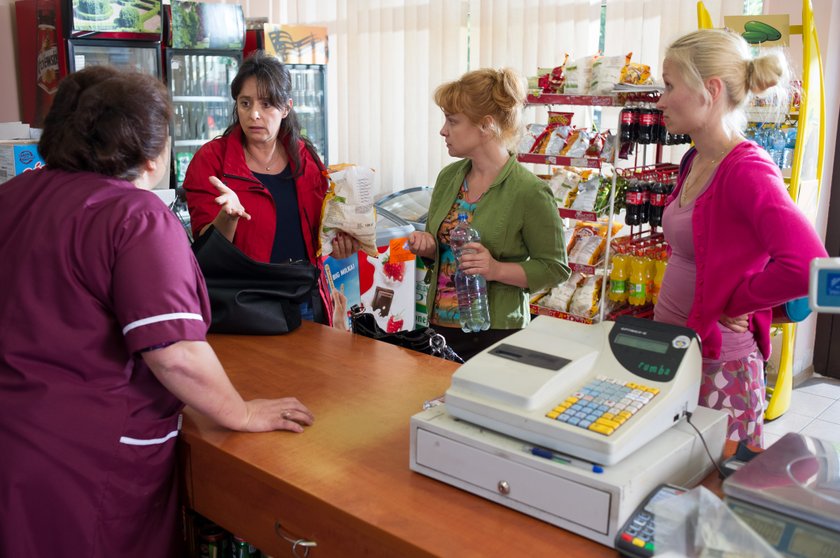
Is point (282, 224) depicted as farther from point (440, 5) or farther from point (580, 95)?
point (440, 5)

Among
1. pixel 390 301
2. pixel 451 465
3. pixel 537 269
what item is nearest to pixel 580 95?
pixel 390 301

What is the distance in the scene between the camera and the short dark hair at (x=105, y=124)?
161 cm

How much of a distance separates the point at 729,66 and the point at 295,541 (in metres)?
1.51

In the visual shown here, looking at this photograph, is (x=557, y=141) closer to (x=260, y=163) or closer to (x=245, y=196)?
(x=260, y=163)

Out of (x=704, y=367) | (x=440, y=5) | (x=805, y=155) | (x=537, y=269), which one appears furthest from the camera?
(x=440, y=5)

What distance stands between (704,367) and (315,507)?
1.11 m

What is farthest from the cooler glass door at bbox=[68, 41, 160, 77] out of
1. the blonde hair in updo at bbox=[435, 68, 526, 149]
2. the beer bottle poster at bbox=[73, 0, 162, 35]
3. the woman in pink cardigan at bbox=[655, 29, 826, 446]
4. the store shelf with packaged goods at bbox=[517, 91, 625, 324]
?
the woman in pink cardigan at bbox=[655, 29, 826, 446]

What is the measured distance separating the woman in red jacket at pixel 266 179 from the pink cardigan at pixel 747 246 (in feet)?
3.71

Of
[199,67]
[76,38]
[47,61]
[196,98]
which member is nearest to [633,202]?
[196,98]

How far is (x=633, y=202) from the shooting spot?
4133mm

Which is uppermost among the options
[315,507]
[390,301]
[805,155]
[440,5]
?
[440,5]

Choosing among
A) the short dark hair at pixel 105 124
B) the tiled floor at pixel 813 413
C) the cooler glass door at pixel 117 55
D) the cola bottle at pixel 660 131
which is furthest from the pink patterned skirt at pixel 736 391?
the cooler glass door at pixel 117 55

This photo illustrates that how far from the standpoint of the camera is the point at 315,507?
4.89ft

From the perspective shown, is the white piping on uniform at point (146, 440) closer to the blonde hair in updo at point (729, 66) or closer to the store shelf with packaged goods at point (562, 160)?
the blonde hair in updo at point (729, 66)
